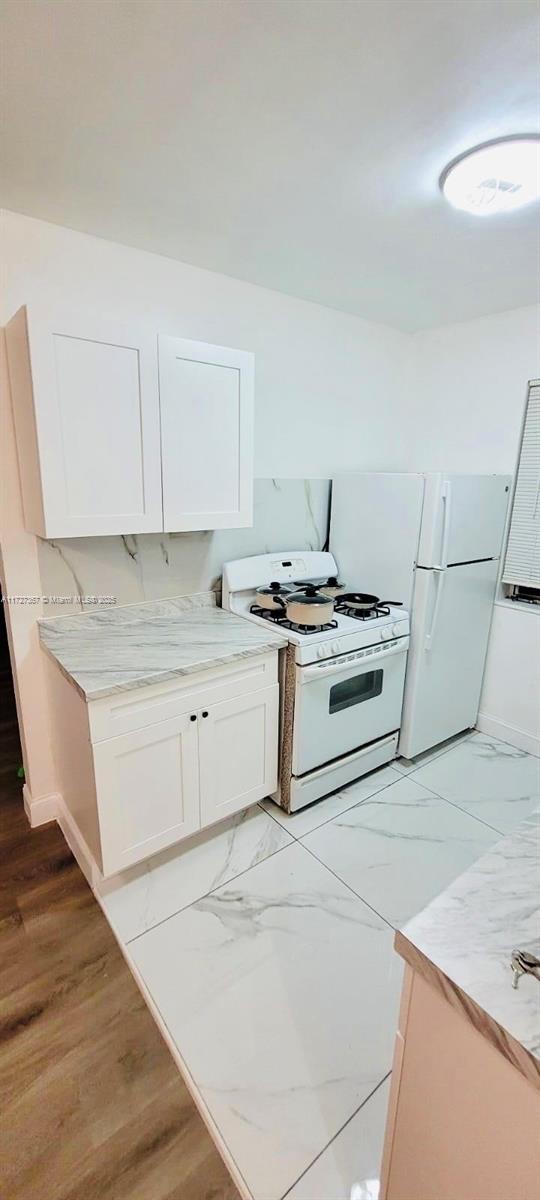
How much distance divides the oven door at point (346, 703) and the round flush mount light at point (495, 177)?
5.48ft

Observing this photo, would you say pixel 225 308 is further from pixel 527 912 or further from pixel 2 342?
pixel 527 912

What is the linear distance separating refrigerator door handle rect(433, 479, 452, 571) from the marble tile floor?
114cm

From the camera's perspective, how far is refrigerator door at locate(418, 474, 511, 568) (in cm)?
234

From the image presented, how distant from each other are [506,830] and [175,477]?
2102mm

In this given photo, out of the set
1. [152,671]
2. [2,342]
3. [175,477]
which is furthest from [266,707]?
[2,342]

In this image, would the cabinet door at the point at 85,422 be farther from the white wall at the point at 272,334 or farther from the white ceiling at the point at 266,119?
the white ceiling at the point at 266,119

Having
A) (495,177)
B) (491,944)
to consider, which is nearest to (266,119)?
(495,177)

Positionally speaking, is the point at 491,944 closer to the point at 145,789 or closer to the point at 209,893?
the point at 145,789

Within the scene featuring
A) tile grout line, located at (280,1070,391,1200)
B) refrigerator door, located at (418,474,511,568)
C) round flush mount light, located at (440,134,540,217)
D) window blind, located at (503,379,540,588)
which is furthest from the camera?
window blind, located at (503,379,540,588)

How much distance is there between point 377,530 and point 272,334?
1.12 m

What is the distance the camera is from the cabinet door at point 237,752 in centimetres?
194

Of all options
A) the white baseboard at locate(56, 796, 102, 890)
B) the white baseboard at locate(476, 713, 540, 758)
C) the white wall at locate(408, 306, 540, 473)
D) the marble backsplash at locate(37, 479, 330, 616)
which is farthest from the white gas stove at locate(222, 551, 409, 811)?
the white wall at locate(408, 306, 540, 473)

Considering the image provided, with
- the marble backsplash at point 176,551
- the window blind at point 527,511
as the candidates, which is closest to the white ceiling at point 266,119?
the window blind at point 527,511

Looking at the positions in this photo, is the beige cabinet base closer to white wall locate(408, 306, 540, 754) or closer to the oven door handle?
the oven door handle
